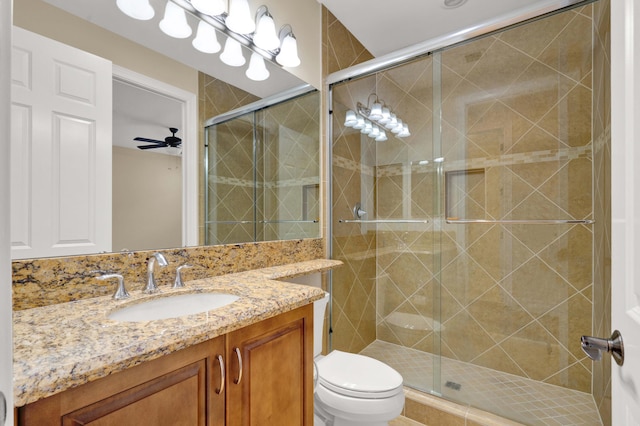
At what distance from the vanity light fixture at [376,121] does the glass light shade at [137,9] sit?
4.60ft

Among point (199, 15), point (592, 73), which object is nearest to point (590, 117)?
point (592, 73)

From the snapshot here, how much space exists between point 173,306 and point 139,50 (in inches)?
39.3

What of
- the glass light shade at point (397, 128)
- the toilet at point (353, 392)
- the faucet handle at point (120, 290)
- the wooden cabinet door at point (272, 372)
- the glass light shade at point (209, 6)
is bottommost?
the toilet at point (353, 392)

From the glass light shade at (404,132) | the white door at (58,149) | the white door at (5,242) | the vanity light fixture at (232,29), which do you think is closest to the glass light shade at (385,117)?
the glass light shade at (404,132)

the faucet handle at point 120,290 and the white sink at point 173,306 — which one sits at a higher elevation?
the faucet handle at point 120,290

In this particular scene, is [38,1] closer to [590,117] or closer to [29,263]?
[29,263]

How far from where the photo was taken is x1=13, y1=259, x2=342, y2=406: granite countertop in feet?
1.80

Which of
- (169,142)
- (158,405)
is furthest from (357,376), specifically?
(169,142)

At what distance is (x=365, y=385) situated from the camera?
136 cm

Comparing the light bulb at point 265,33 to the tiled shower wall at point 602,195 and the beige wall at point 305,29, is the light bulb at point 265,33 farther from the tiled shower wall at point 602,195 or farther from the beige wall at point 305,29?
the tiled shower wall at point 602,195

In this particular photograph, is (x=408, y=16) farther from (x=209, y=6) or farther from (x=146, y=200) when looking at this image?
(x=146, y=200)

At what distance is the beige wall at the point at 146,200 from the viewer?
1.12m

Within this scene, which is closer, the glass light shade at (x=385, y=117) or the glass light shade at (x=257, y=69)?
the glass light shade at (x=257, y=69)
